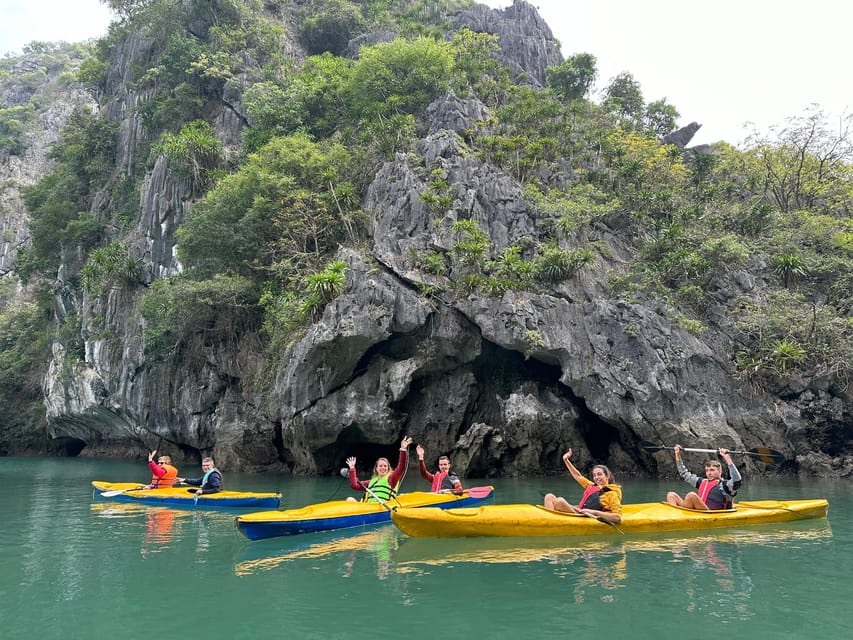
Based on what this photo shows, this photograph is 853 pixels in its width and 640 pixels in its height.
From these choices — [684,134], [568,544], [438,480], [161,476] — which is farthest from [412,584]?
[684,134]

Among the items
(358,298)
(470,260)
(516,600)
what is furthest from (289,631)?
(470,260)

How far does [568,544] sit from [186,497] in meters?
8.97

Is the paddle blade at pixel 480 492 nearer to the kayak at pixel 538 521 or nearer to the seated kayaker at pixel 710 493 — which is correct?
the kayak at pixel 538 521

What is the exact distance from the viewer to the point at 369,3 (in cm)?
4178

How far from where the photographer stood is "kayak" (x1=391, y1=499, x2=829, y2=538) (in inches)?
365

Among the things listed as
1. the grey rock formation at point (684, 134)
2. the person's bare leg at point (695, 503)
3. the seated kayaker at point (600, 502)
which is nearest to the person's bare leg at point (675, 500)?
the person's bare leg at point (695, 503)

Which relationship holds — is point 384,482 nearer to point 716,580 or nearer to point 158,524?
point 158,524

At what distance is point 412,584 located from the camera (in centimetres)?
705

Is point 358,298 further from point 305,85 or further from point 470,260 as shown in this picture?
point 305,85

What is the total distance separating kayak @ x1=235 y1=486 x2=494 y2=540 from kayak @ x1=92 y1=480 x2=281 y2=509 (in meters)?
2.85

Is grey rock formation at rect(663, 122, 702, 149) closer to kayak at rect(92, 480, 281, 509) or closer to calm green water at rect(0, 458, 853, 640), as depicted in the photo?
calm green water at rect(0, 458, 853, 640)

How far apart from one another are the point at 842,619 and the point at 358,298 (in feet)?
50.9

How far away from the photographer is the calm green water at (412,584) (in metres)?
5.64

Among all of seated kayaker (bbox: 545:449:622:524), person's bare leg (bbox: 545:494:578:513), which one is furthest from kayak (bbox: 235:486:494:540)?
seated kayaker (bbox: 545:449:622:524)
